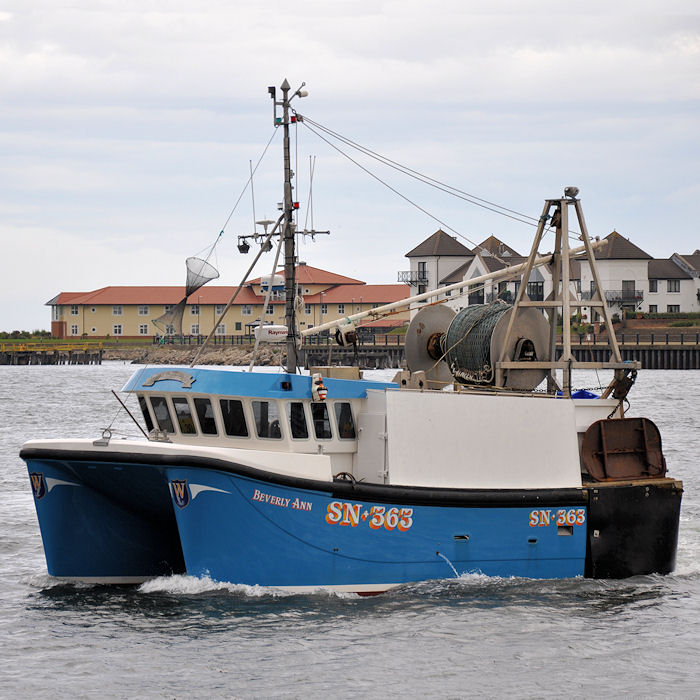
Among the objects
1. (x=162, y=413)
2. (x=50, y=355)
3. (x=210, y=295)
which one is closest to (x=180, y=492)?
(x=162, y=413)

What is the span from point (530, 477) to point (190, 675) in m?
6.09

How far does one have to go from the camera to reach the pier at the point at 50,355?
12838 cm

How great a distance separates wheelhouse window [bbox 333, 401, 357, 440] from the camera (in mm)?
16453

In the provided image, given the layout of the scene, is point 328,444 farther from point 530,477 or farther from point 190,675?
point 190,675

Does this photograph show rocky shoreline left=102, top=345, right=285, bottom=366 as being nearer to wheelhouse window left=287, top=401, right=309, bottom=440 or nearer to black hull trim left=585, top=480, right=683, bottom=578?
black hull trim left=585, top=480, right=683, bottom=578

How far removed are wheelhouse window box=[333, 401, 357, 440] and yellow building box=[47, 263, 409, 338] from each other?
104749mm

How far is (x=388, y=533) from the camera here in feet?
50.7

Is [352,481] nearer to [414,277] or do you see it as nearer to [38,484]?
[38,484]

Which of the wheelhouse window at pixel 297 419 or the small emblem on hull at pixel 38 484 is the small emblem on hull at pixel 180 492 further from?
the small emblem on hull at pixel 38 484

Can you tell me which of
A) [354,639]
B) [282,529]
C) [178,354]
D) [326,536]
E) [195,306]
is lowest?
[354,639]

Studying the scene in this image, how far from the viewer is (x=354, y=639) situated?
14.0m

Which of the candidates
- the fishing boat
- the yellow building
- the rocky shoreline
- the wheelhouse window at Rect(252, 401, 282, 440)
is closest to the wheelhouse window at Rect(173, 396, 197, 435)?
the fishing boat

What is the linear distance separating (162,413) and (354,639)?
446 cm

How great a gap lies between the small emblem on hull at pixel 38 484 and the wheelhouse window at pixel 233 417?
2.72m
